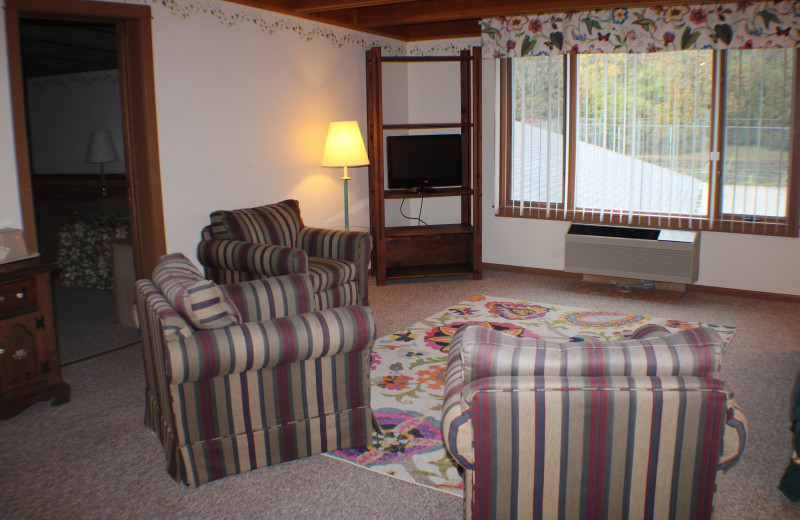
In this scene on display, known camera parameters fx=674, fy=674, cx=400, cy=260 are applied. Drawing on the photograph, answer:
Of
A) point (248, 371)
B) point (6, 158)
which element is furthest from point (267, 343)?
point (6, 158)

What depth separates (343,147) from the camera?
17.3ft

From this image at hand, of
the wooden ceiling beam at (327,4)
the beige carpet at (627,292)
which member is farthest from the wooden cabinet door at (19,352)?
the beige carpet at (627,292)

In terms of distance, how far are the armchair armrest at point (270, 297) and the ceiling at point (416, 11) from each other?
2.50 m

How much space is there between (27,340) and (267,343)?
150 centimetres

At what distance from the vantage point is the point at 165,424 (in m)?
2.78

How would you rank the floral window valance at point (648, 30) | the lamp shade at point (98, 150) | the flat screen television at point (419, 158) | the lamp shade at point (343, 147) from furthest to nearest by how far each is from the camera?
the lamp shade at point (98, 150)
the flat screen television at point (419, 158)
the lamp shade at point (343, 147)
the floral window valance at point (648, 30)

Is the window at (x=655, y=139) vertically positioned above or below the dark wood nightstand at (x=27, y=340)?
above

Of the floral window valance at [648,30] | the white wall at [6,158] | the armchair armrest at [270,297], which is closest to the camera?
the armchair armrest at [270,297]

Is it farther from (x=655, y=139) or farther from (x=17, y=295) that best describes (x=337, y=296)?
(x=655, y=139)

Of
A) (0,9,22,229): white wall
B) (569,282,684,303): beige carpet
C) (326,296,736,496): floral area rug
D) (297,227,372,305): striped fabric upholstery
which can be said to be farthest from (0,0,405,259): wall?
(569,282,684,303): beige carpet

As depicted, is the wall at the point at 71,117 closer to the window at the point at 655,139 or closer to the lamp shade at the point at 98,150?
the lamp shade at the point at 98,150

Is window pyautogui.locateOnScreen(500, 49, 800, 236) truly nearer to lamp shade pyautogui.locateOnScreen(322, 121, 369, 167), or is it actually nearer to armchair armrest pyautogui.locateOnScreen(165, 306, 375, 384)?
lamp shade pyautogui.locateOnScreen(322, 121, 369, 167)

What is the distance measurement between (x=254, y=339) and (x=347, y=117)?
3.73 meters

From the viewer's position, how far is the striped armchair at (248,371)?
2.49 metres
